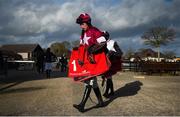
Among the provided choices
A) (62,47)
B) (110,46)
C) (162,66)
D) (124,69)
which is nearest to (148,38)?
(124,69)

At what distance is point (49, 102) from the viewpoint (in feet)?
25.4

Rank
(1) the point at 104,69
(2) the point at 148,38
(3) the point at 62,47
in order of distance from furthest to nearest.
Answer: (3) the point at 62,47
(2) the point at 148,38
(1) the point at 104,69

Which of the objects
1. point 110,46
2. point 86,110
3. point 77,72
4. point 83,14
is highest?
point 83,14

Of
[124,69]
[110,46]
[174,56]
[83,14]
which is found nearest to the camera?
[83,14]

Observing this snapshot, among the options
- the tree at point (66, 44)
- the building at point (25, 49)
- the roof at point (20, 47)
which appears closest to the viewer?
the building at point (25, 49)

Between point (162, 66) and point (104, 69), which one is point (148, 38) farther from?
point (104, 69)

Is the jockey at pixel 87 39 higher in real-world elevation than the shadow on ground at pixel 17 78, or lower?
higher

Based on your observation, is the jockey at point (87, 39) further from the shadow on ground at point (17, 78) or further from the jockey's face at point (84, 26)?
the shadow on ground at point (17, 78)

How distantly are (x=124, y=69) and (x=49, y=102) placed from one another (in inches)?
925

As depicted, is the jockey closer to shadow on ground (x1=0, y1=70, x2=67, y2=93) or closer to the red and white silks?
the red and white silks

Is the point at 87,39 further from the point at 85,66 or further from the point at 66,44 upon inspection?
the point at 66,44

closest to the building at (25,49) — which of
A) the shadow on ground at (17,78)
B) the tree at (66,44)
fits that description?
the tree at (66,44)

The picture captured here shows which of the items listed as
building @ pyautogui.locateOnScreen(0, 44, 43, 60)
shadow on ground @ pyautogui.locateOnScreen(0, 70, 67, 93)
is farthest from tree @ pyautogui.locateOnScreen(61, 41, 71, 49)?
shadow on ground @ pyautogui.locateOnScreen(0, 70, 67, 93)

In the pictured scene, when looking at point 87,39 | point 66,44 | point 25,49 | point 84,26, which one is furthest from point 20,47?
point 87,39
